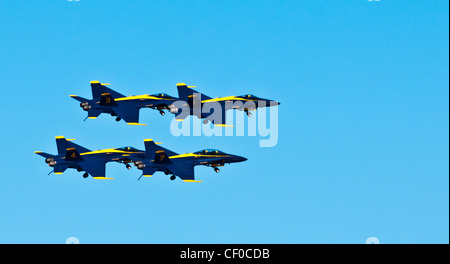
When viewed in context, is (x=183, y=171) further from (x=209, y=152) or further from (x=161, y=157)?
(x=209, y=152)

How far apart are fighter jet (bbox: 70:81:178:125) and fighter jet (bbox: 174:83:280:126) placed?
9.80ft

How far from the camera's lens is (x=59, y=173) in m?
141

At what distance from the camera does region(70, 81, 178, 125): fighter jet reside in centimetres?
14188

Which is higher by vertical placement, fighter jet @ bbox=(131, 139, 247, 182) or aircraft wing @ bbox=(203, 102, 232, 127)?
aircraft wing @ bbox=(203, 102, 232, 127)

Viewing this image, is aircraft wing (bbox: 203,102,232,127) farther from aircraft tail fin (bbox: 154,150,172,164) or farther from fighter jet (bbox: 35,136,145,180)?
fighter jet (bbox: 35,136,145,180)

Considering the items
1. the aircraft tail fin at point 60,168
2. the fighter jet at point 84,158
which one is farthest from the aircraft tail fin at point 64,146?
the aircraft tail fin at point 60,168

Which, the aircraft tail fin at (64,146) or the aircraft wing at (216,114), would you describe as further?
the aircraft tail fin at (64,146)

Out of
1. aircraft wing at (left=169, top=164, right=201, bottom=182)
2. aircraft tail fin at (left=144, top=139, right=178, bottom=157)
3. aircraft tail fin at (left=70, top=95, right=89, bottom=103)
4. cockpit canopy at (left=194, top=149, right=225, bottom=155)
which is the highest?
aircraft tail fin at (left=70, top=95, right=89, bottom=103)

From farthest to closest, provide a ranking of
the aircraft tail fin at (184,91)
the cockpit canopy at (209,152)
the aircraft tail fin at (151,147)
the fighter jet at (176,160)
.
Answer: the aircraft tail fin at (184,91) → the aircraft tail fin at (151,147) → the cockpit canopy at (209,152) → the fighter jet at (176,160)

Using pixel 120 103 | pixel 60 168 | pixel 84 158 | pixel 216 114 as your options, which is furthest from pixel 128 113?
pixel 216 114

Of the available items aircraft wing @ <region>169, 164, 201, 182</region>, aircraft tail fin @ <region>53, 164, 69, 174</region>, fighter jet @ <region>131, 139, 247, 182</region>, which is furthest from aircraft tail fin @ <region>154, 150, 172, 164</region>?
aircraft tail fin @ <region>53, 164, 69, 174</region>

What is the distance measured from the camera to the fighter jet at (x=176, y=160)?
139 m

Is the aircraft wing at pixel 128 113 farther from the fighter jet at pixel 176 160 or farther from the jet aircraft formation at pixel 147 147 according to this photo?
the fighter jet at pixel 176 160
